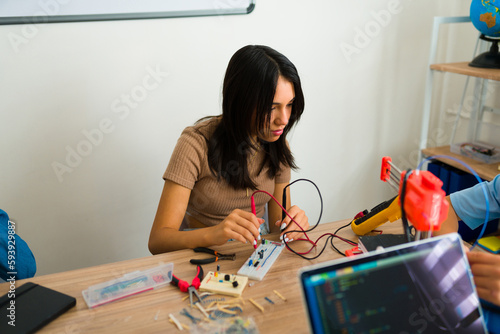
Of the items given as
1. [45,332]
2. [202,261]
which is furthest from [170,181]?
[45,332]

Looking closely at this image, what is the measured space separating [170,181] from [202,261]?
1.06ft

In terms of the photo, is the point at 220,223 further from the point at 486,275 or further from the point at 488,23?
the point at 488,23

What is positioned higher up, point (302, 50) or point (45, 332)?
point (302, 50)

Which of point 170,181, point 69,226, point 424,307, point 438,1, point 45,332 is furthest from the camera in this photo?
point 438,1

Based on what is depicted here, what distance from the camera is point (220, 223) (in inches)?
44.9

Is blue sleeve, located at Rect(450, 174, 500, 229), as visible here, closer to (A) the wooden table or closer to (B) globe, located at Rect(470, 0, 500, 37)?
(A) the wooden table

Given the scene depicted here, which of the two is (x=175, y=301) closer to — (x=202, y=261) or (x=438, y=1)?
(x=202, y=261)

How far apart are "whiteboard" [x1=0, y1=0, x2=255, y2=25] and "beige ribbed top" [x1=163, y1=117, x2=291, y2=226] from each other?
0.64m

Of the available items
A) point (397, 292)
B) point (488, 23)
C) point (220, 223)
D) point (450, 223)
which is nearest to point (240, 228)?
point (220, 223)

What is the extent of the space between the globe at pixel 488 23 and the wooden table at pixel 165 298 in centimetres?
127

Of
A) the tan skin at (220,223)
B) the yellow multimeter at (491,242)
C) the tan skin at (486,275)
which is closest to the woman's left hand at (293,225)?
the tan skin at (220,223)

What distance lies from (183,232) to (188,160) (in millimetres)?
248

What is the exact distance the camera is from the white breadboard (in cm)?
102

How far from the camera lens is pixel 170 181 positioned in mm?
1296
